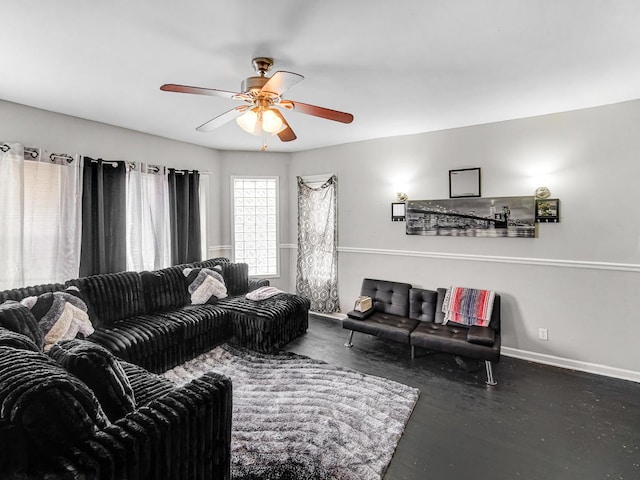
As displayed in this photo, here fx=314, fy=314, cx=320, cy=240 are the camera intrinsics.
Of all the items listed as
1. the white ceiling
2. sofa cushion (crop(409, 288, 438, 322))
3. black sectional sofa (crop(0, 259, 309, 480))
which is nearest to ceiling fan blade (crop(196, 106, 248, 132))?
the white ceiling

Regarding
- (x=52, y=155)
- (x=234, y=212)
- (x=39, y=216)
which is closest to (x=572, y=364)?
(x=234, y=212)

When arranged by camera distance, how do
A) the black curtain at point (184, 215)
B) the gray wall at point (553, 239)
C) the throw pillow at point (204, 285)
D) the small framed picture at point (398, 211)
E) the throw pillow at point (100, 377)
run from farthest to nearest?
Result: the black curtain at point (184, 215) < the small framed picture at point (398, 211) < the throw pillow at point (204, 285) < the gray wall at point (553, 239) < the throw pillow at point (100, 377)

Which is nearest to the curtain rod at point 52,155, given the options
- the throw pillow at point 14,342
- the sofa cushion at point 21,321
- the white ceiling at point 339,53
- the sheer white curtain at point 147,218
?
the white ceiling at point 339,53

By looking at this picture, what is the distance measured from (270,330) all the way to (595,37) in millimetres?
3562

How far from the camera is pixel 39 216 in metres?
3.23

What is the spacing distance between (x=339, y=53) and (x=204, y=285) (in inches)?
121

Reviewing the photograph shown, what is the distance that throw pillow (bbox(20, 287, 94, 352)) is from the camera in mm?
2545

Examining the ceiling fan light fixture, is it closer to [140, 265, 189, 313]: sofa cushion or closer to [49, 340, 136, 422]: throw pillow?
[49, 340, 136, 422]: throw pillow

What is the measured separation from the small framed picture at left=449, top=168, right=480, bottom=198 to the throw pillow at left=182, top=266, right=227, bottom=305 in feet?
10.4

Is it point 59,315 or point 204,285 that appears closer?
point 59,315

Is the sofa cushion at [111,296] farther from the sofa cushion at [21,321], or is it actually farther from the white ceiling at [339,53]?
the white ceiling at [339,53]

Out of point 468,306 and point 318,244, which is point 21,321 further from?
point 468,306

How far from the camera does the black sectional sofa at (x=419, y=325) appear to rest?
9.78ft

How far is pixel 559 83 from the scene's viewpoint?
259 centimetres
